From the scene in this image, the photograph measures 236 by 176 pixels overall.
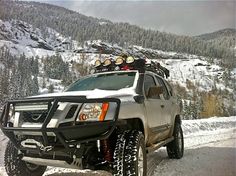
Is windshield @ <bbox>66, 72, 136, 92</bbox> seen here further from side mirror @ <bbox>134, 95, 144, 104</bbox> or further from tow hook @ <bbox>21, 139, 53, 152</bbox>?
tow hook @ <bbox>21, 139, 53, 152</bbox>

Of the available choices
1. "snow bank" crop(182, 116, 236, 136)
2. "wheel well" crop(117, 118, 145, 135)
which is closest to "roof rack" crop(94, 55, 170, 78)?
"wheel well" crop(117, 118, 145, 135)

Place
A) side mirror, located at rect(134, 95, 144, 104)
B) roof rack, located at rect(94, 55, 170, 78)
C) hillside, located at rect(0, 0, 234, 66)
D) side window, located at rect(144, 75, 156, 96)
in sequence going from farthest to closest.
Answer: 1. hillside, located at rect(0, 0, 234, 66)
2. roof rack, located at rect(94, 55, 170, 78)
3. side window, located at rect(144, 75, 156, 96)
4. side mirror, located at rect(134, 95, 144, 104)

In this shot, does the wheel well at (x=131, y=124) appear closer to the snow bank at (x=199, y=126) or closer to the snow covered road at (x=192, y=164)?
the snow covered road at (x=192, y=164)

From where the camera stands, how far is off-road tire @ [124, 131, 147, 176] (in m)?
3.14

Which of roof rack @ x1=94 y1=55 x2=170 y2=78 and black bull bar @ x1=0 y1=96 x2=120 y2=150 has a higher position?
roof rack @ x1=94 y1=55 x2=170 y2=78

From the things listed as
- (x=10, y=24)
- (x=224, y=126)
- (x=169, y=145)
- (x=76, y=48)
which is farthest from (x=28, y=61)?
(x=169, y=145)

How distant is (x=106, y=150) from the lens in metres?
3.34

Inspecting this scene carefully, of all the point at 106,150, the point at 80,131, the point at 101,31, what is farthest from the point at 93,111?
the point at 101,31

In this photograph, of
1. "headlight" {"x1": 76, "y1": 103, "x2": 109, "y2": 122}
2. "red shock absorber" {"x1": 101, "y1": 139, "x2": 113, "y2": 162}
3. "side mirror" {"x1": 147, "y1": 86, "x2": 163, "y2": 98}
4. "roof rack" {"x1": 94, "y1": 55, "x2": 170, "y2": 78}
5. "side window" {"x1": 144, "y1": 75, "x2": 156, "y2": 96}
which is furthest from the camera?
"roof rack" {"x1": 94, "y1": 55, "x2": 170, "y2": 78}

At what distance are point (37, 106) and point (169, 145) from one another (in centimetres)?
325

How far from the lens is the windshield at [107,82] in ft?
13.9

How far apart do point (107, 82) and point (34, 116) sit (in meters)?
1.50

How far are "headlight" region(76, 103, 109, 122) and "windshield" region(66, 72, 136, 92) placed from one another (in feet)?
3.50

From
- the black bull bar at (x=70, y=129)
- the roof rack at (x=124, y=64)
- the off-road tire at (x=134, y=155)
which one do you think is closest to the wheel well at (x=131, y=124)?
the off-road tire at (x=134, y=155)
